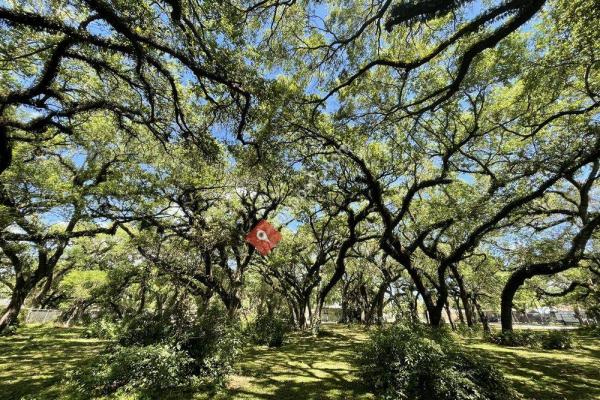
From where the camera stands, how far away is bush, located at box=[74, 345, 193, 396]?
209 inches

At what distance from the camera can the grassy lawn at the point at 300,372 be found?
5457 millimetres

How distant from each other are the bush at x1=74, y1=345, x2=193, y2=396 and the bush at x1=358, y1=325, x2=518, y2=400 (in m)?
3.80

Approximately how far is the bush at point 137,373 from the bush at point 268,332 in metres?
5.86

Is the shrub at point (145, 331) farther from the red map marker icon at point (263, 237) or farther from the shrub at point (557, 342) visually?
the shrub at point (557, 342)

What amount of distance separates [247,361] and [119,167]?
8.87 m

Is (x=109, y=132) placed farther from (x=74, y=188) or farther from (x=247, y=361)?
(x=247, y=361)

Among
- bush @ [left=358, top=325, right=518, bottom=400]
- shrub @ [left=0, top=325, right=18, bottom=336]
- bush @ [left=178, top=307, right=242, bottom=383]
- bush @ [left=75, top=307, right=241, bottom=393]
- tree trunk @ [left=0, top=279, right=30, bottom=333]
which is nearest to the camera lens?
bush @ [left=358, top=325, right=518, bottom=400]

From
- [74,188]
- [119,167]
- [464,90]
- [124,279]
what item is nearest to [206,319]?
[74,188]

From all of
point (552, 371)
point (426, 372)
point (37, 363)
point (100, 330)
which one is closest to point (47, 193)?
point (37, 363)

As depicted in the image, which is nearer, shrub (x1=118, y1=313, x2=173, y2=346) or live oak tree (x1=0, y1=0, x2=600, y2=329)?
live oak tree (x1=0, y1=0, x2=600, y2=329)

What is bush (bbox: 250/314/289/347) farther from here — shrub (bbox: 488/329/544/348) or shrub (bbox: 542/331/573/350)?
shrub (bbox: 542/331/573/350)

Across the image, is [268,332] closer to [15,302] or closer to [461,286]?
[461,286]

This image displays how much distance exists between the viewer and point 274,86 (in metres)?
6.09

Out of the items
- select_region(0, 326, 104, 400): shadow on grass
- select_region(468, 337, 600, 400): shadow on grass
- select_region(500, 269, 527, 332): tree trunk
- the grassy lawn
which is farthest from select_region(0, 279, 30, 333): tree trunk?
select_region(500, 269, 527, 332): tree trunk
